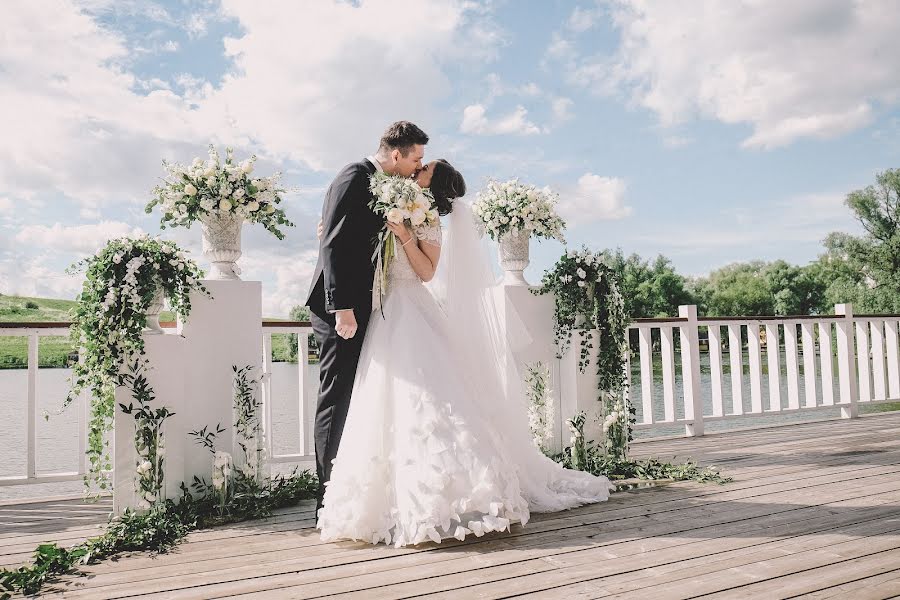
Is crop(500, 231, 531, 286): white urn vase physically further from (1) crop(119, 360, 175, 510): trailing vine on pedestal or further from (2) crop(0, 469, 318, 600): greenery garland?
(1) crop(119, 360, 175, 510): trailing vine on pedestal

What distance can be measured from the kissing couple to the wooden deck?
0.16 metres

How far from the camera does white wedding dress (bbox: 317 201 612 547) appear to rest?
224 centimetres

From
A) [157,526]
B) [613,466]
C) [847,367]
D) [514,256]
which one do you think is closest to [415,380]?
[157,526]

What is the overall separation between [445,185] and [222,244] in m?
1.33

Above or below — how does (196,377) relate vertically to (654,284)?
below

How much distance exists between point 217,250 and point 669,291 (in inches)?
1806

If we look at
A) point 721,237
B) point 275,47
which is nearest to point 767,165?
point 721,237

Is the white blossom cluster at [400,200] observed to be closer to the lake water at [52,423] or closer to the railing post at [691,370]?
the lake water at [52,423]

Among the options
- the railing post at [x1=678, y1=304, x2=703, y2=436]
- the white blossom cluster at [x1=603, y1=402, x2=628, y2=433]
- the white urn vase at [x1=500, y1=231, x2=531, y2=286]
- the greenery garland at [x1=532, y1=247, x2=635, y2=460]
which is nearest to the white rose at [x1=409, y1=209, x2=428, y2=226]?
the white urn vase at [x1=500, y1=231, x2=531, y2=286]

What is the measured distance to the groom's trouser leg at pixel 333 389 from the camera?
→ 2580mm

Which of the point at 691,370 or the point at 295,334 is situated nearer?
the point at 295,334

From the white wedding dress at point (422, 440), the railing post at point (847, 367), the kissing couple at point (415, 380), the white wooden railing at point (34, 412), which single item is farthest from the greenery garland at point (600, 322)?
the railing post at point (847, 367)

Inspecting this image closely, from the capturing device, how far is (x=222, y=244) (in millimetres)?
3148

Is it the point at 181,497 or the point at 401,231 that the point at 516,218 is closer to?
the point at 401,231
